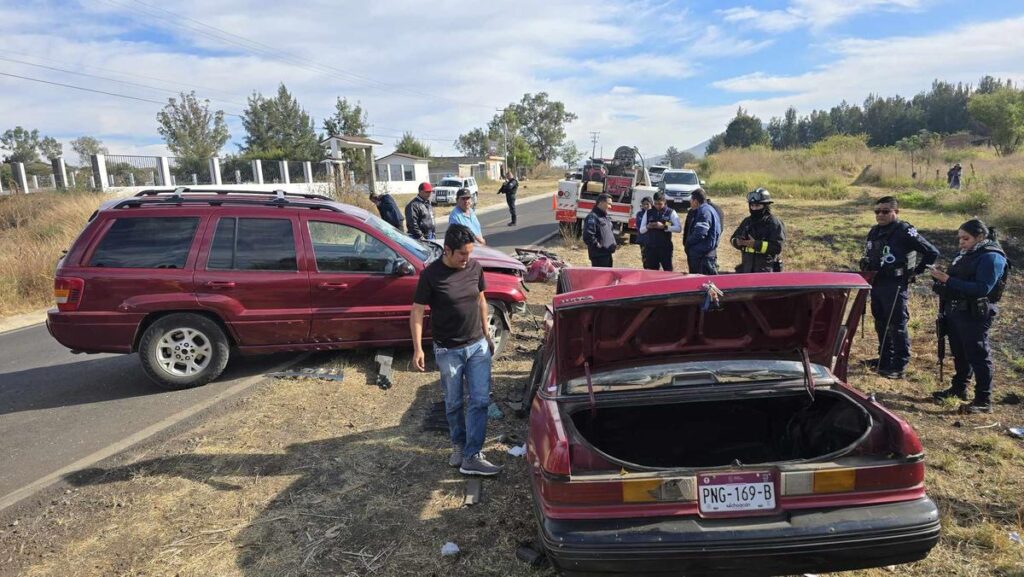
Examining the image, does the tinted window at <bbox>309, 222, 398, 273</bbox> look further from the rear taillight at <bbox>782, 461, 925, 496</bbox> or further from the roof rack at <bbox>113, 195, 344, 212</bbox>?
the rear taillight at <bbox>782, 461, 925, 496</bbox>

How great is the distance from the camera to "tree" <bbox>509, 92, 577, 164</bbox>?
104562 mm

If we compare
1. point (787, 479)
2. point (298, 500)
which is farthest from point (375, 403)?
point (787, 479)

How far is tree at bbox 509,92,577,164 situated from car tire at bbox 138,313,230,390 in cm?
10168

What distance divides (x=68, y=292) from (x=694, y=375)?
18.4ft

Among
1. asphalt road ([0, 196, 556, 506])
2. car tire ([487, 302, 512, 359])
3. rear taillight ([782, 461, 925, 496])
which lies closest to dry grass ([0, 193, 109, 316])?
asphalt road ([0, 196, 556, 506])

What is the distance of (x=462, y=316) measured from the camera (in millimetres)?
3756

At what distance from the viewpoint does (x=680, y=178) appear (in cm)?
2620

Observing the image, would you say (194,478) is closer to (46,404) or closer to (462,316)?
(462,316)

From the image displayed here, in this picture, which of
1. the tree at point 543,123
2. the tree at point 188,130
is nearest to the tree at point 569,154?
the tree at point 543,123

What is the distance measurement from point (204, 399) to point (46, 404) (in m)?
1.58

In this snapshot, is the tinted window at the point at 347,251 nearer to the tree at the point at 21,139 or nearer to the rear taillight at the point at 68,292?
the rear taillight at the point at 68,292

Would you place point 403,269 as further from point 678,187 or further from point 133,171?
point 133,171

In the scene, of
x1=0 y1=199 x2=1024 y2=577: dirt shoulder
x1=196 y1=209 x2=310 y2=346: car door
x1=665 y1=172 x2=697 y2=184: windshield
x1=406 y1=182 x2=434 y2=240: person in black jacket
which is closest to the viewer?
x1=0 y1=199 x2=1024 y2=577: dirt shoulder

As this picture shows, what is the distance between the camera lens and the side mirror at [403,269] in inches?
226
